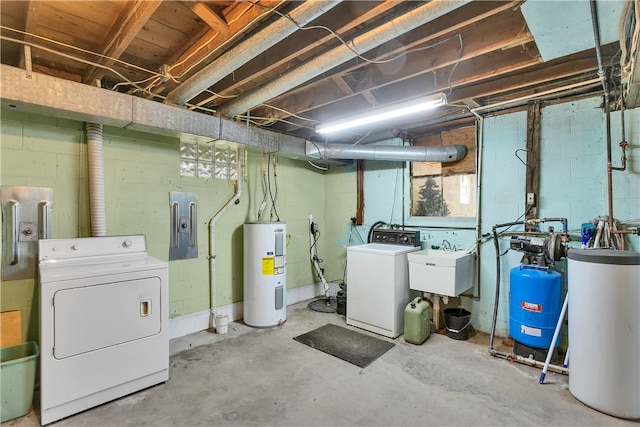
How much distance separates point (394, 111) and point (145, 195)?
269 centimetres

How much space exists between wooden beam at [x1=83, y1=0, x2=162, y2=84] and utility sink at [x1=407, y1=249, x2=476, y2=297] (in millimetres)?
3097

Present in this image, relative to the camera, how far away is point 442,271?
3.21m

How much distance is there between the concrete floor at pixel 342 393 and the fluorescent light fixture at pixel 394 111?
2.33 meters

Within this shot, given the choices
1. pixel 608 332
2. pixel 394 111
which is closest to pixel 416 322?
pixel 608 332

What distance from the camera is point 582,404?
87.6 inches

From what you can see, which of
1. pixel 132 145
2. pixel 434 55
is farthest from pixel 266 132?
pixel 434 55

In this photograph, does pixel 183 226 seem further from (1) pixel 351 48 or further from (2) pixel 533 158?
(2) pixel 533 158

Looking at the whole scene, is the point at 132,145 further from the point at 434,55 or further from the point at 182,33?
the point at 434,55

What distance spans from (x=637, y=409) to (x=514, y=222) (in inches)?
67.2

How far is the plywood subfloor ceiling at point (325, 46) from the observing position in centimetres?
178

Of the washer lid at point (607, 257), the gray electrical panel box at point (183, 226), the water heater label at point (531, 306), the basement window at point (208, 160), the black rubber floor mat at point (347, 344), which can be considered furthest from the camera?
the basement window at point (208, 160)

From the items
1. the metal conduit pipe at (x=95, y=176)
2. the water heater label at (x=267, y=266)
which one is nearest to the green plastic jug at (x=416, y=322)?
the water heater label at (x=267, y=266)

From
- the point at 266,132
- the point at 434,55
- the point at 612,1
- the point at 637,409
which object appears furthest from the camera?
the point at 266,132

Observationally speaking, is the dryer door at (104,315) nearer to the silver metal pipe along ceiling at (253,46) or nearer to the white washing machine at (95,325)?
the white washing machine at (95,325)
